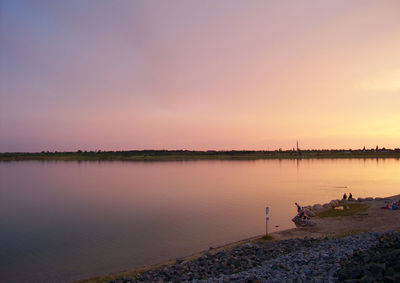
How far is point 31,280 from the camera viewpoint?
11.5 metres

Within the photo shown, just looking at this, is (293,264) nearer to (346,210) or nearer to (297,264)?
(297,264)

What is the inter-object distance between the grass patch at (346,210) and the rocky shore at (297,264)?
33.2ft

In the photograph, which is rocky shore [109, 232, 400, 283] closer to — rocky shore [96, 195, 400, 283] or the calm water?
rocky shore [96, 195, 400, 283]

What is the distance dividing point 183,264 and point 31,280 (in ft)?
19.5

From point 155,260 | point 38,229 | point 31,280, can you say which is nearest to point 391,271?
point 155,260

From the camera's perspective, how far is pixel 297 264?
9.55m

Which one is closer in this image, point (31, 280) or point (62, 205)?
point (31, 280)

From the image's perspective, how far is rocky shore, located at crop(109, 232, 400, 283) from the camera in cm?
747

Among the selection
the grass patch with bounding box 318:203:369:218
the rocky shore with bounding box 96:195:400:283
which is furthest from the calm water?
the rocky shore with bounding box 96:195:400:283

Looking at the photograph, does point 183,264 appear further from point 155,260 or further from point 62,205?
point 62,205

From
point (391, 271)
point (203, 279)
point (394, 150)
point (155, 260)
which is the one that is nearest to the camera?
point (391, 271)

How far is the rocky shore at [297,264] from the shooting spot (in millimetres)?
7473

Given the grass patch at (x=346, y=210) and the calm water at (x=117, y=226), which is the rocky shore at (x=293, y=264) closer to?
the calm water at (x=117, y=226)

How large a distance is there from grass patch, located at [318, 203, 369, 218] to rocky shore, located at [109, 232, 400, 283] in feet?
33.2
